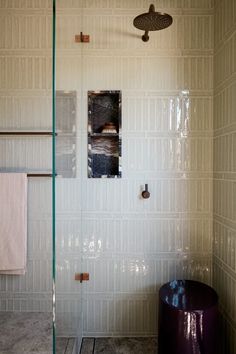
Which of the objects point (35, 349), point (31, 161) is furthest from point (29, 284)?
point (31, 161)

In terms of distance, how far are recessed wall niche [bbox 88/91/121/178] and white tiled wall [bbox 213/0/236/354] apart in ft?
2.10

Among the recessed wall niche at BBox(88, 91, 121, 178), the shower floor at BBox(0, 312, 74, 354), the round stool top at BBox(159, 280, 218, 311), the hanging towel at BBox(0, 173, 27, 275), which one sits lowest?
the shower floor at BBox(0, 312, 74, 354)

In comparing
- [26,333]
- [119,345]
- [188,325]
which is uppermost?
[188,325]

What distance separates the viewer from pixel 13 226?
1.83 metres

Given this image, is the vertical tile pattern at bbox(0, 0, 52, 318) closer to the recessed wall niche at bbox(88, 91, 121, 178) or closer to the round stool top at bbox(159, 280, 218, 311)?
the recessed wall niche at bbox(88, 91, 121, 178)

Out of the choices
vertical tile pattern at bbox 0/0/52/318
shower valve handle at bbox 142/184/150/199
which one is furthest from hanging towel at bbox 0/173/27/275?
shower valve handle at bbox 142/184/150/199

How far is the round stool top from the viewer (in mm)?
1488

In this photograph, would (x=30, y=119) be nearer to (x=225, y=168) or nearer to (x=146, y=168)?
(x=146, y=168)

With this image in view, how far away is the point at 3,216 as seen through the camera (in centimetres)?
183

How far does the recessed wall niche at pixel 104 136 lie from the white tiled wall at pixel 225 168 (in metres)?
0.64

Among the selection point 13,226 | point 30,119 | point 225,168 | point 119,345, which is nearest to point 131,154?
point 225,168

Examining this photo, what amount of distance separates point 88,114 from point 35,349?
1425 millimetres

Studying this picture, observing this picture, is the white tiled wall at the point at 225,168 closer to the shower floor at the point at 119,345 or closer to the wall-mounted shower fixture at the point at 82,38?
the shower floor at the point at 119,345

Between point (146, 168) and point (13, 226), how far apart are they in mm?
959
